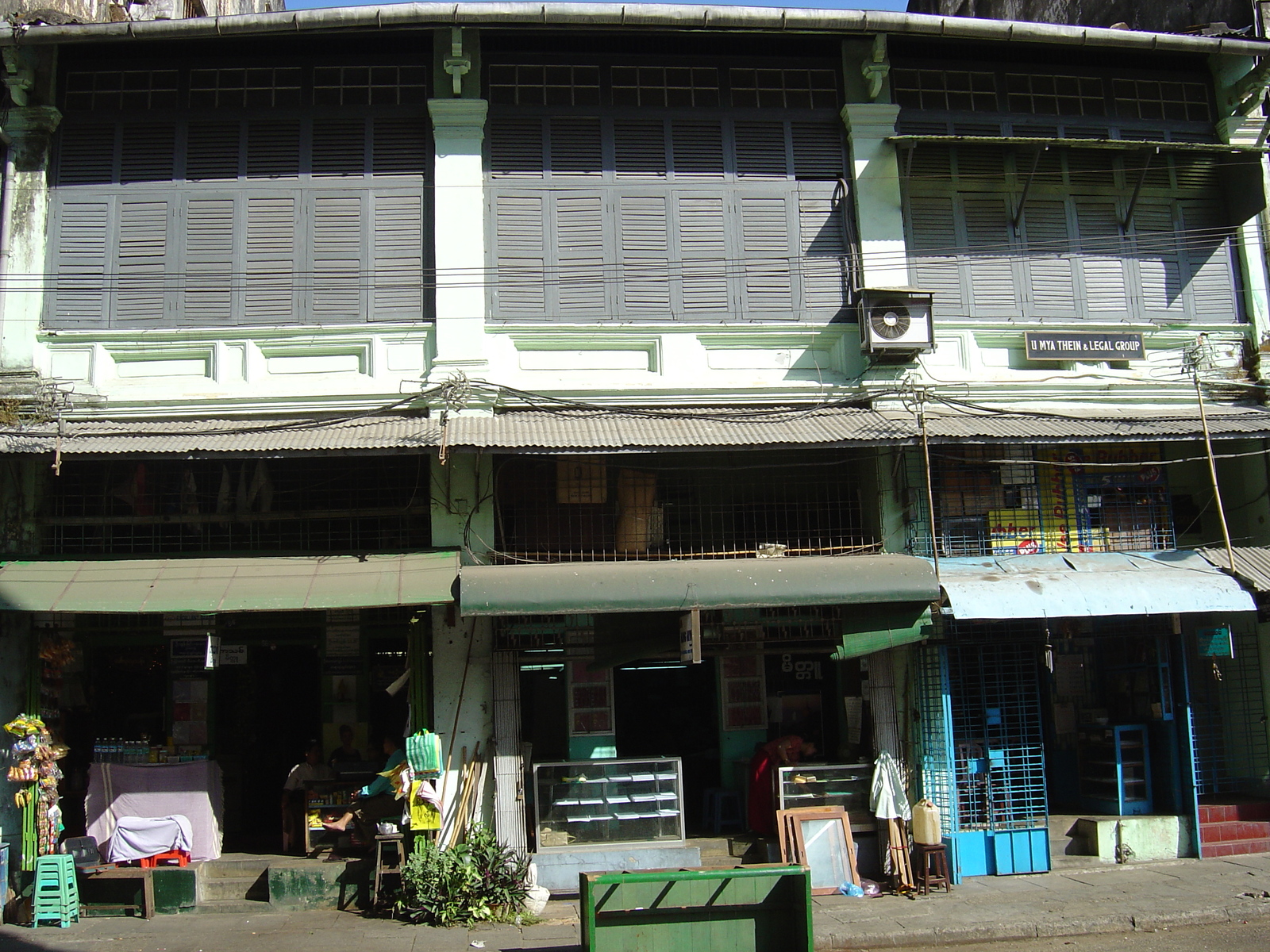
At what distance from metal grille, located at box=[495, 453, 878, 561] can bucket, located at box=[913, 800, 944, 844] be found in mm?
2505

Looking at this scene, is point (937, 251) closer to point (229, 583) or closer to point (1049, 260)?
point (1049, 260)

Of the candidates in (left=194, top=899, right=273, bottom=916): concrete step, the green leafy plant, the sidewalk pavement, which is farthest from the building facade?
(left=194, top=899, right=273, bottom=916): concrete step

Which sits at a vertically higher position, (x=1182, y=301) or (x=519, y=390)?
(x=1182, y=301)

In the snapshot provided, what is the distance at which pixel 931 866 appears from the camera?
9492 mm

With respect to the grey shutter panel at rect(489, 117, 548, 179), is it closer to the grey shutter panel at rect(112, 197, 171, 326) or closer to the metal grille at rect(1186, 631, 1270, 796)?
the grey shutter panel at rect(112, 197, 171, 326)

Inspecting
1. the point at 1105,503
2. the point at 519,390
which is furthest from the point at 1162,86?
the point at 519,390

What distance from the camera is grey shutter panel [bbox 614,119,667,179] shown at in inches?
423

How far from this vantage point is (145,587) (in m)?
8.94

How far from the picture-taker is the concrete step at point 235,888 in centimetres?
944

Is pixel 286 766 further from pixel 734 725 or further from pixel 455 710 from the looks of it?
pixel 734 725

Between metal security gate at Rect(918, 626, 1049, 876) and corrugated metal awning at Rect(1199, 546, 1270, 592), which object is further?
metal security gate at Rect(918, 626, 1049, 876)

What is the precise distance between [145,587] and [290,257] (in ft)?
11.8

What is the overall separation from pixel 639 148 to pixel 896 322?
329 cm

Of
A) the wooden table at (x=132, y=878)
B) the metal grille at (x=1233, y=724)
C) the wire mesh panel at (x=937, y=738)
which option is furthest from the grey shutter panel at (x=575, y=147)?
the metal grille at (x=1233, y=724)
